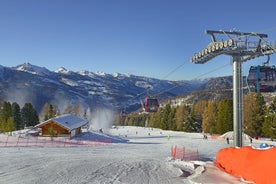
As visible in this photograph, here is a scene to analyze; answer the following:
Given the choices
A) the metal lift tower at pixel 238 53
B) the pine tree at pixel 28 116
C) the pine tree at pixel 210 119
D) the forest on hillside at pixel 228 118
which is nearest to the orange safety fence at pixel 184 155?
the metal lift tower at pixel 238 53

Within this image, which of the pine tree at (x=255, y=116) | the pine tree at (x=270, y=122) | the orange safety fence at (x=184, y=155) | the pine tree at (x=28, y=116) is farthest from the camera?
the pine tree at (x=28, y=116)

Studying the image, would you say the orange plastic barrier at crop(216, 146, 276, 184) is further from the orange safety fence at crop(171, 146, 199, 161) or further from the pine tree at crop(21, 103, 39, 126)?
the pine tree at crop(21, 103, 39, 126)

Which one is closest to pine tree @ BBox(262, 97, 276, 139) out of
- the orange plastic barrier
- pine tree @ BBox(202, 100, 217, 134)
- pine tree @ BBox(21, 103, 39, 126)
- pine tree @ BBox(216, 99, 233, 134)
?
pine tree @ BBox(216, 99, 233, 134)

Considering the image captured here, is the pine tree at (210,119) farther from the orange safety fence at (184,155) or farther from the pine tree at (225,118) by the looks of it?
the orange safety fence at (184,155)

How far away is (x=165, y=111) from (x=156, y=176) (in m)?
92.3

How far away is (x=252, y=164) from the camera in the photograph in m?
18.1

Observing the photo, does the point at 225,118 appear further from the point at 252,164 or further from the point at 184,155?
the point at 252,164

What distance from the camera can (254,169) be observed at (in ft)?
57.6

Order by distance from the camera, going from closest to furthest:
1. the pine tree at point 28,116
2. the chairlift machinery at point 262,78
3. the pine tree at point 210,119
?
the chairlift machinery at point 262,78, the pine tree at point 210,119, the pine tree at point 28,116

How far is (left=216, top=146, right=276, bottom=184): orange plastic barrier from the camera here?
16.0 meters

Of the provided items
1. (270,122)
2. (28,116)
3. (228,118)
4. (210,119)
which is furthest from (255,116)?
(28,116)

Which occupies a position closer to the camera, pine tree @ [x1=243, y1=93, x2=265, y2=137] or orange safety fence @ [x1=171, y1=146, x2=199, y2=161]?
orange safety fence @ [x1=171, y1=146, x2=199, y2=161]

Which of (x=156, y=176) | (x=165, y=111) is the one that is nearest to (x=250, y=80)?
(x=156, y=176)

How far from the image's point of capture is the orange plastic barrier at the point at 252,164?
16.0 metres
